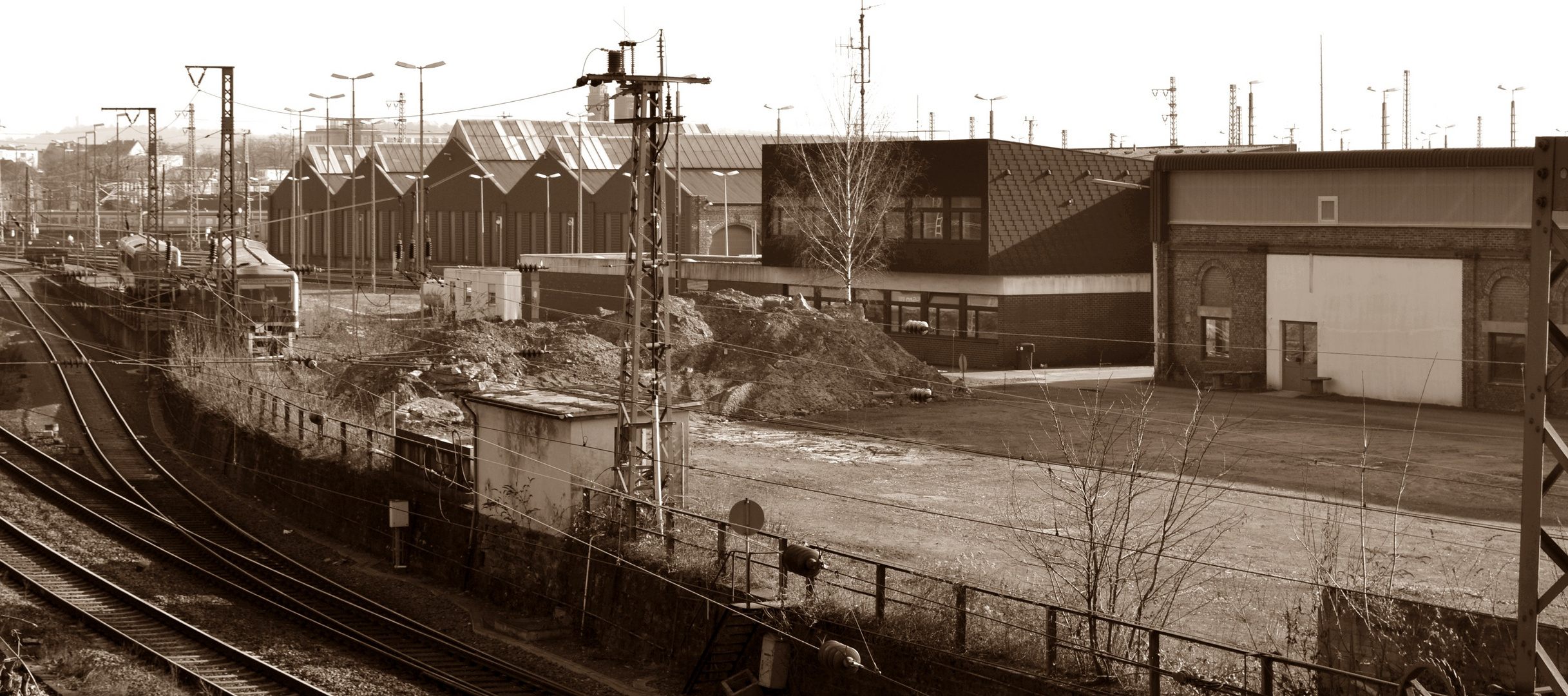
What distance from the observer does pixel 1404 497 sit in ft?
81.6

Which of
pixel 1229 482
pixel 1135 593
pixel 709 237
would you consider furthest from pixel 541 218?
pixel 1135 593

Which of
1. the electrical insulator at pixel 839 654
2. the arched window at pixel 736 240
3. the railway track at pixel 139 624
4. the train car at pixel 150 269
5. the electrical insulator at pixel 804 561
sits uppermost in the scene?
the arched window at pixel 736 240

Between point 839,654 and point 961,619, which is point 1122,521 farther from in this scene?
point 839,654

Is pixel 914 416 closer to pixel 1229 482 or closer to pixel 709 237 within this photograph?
pixel 1229 482

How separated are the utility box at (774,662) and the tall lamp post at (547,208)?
54831 millimetres

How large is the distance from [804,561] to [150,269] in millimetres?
Answer: 43210

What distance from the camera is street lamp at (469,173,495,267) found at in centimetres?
7503

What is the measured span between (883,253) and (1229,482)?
22.5 meters

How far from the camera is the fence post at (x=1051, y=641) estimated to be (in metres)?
15.6

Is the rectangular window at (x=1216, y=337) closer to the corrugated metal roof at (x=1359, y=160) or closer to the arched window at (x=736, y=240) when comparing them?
the corrugated metal roof at (x=1359, y=160)

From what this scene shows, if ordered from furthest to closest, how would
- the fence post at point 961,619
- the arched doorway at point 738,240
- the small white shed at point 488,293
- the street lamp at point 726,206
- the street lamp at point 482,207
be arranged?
the street lamp at point 482,207 < the arched doorway at point 738,240 < the street lamp at point 726,206 < the small white shed at point 488,293 < the fence post at point 961,619

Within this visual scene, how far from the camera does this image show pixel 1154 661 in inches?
566

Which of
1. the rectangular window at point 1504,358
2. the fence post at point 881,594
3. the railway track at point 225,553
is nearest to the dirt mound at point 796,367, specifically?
the rectangular window at point 1504,358

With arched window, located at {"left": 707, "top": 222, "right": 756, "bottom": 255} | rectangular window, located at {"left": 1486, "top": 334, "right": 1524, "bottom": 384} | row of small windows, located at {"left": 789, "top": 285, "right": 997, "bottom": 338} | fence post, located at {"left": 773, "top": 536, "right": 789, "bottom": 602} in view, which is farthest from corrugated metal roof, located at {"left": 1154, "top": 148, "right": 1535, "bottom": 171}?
arched window, located at {"left": 707, "top": 222, "right": 756, "bottom": 255}
